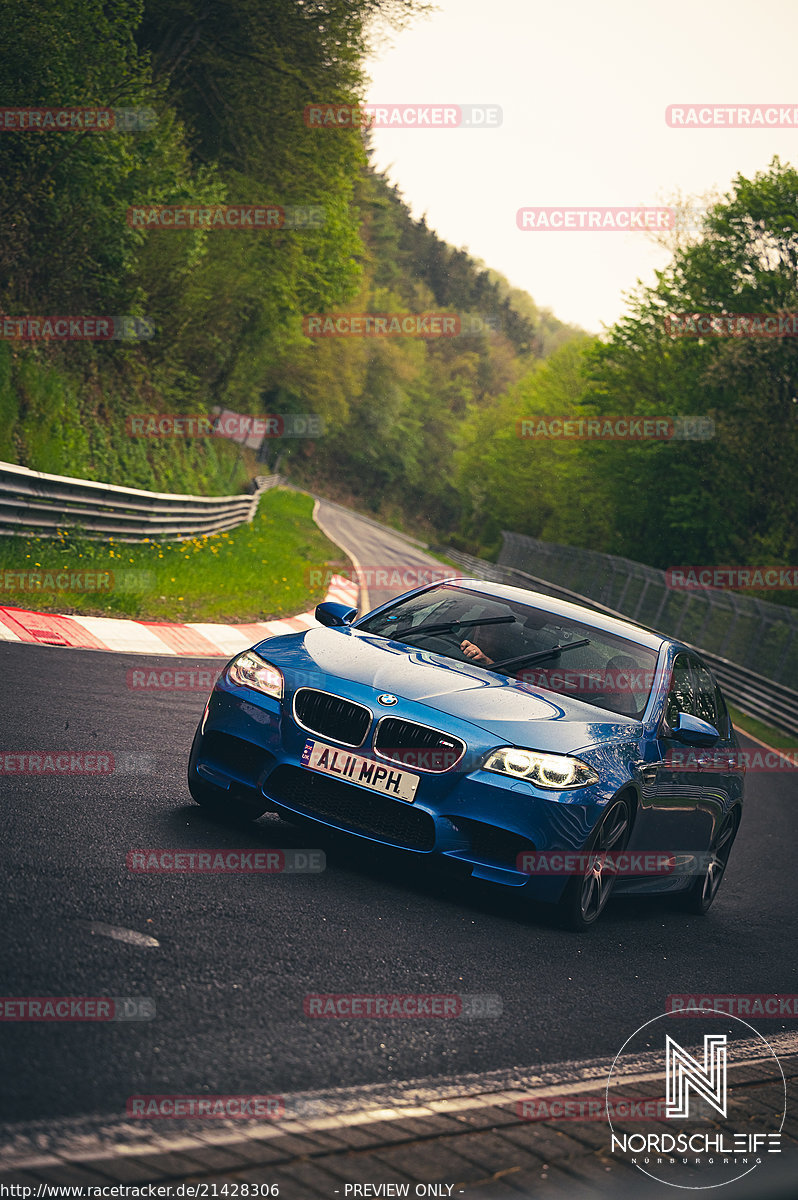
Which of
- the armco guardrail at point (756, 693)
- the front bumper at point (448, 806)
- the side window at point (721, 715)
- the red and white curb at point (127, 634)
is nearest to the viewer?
the front bumper at point (448, 806)

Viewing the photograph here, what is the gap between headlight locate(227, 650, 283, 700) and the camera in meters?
6.07

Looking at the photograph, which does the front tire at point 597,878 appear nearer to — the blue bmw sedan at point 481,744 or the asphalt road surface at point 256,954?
the blue bmw sedan at point 481,744

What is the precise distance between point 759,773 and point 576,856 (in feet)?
44.6

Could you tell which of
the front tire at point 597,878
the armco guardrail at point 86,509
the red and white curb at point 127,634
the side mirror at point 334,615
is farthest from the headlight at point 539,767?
the armco guardrail at point 86,509

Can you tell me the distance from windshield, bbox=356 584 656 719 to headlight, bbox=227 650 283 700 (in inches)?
39.1

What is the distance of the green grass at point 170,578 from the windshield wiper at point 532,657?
701cm

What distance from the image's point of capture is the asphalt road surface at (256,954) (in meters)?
3.46

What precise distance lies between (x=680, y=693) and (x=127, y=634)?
7047 millimetres

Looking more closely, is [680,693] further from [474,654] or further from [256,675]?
[256,675]

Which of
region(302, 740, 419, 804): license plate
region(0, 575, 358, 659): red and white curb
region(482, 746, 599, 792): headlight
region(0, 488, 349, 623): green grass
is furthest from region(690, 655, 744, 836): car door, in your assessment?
region(0, 488, 349, 623): green grass

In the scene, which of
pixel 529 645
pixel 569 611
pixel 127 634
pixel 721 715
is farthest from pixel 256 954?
pixel 127 634

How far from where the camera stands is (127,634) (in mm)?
12781

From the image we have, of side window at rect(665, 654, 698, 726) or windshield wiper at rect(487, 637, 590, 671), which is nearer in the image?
windshield wiper at rect(487, 637, 590, 671)

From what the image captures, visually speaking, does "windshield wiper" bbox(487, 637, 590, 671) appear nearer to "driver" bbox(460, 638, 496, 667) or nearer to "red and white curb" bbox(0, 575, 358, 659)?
"driver" bbox(460, 638, 496, 667)
